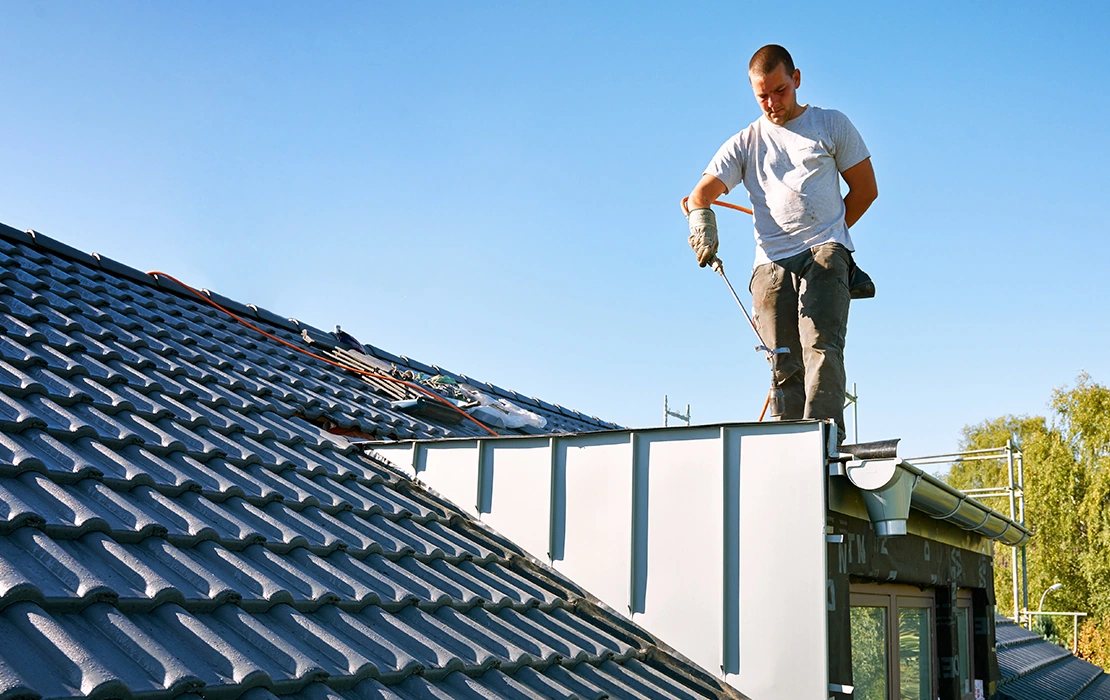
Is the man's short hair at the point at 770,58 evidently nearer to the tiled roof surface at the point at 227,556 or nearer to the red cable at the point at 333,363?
the tiled roof surface at the point at 227,556

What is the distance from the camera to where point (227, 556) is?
3127 mm

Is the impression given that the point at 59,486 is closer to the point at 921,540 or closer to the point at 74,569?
the point at 74,569

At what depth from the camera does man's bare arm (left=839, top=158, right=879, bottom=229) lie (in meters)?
4.86

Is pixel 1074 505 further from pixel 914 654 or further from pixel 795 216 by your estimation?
pixel 795 216

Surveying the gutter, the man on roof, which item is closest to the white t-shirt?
the man on roof

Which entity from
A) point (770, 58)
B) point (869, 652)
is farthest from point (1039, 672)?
point (770, 58)

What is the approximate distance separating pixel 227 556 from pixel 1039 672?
10739 millimetres

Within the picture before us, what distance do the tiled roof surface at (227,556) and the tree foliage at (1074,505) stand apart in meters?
31.7

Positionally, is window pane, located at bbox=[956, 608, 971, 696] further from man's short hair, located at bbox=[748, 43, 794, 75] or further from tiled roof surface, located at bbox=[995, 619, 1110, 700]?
man's short hair, located at bbox=[748, 43, 794, 75]

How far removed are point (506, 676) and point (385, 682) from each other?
21.9 inches

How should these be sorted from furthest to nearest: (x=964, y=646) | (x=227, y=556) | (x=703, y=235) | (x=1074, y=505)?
(x=1074, y=505)
(x=964, y=646)
(x=703, y=235)
(x=227, y=556)

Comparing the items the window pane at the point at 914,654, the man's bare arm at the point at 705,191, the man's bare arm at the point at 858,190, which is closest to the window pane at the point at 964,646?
the window pane at the point at 914,654

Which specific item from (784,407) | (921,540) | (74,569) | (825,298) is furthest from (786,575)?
(74,569)

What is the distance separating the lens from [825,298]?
4617 millimetres
